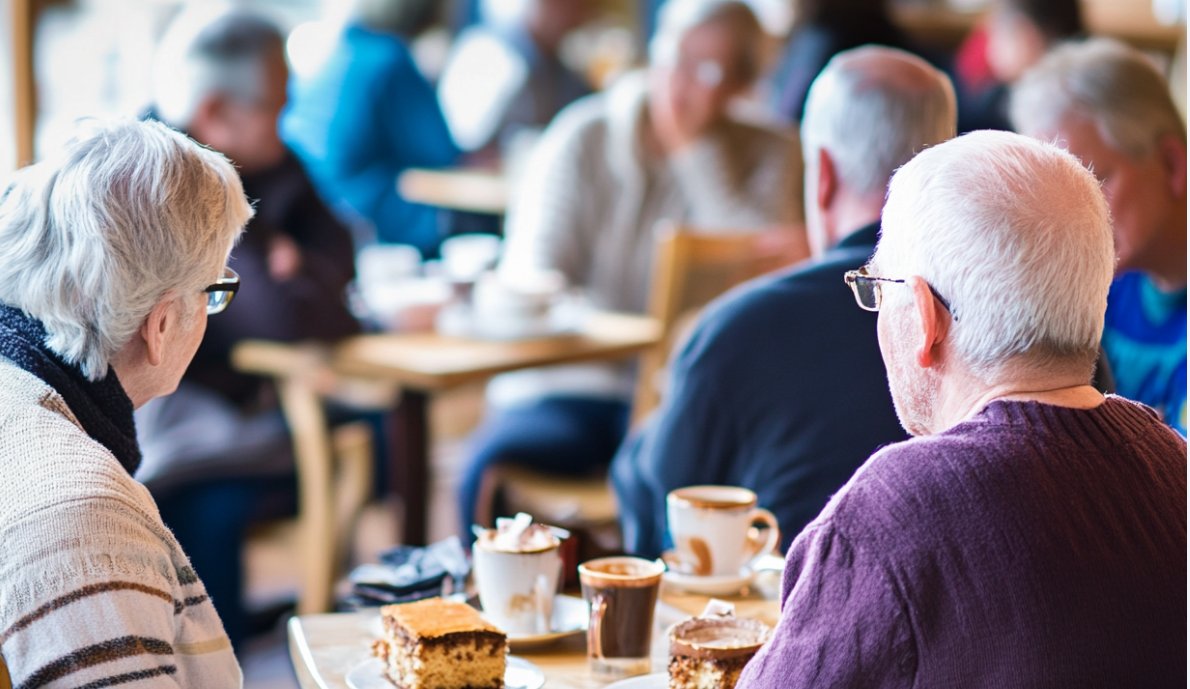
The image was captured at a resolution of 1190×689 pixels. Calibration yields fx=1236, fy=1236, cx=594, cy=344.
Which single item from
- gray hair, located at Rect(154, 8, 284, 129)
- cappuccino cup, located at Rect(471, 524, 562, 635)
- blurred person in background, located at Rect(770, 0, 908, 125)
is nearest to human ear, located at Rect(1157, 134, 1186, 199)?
cappuccino cup, located at Rect(471, 524, 562, 635)

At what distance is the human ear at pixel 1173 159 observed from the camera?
1.98 meters

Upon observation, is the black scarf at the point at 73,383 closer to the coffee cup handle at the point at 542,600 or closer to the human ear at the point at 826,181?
the coffee cup handle at the point at 542,600

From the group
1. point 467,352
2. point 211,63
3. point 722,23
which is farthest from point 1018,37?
point 211,63

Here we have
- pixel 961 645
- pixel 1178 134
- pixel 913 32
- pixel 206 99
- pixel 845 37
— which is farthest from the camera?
pixel 913 32

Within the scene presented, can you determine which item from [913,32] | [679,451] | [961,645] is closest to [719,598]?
[679,451]

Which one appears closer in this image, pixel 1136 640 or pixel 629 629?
pixel 1136 640

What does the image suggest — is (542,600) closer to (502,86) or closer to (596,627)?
(596,627)

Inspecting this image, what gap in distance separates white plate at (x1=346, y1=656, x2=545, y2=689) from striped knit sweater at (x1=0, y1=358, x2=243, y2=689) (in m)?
0.16

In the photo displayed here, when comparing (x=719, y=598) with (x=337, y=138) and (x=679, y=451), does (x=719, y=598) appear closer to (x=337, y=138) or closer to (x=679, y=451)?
(x=679, y=451)

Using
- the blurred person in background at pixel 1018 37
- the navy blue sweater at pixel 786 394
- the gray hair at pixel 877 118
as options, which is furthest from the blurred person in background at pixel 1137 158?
the blurred person in background at pixel 1018 37

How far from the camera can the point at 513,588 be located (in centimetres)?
129

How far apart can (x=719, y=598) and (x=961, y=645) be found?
0.55m

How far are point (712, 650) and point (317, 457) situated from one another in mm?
1761

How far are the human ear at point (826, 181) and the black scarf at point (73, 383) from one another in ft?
3.50
